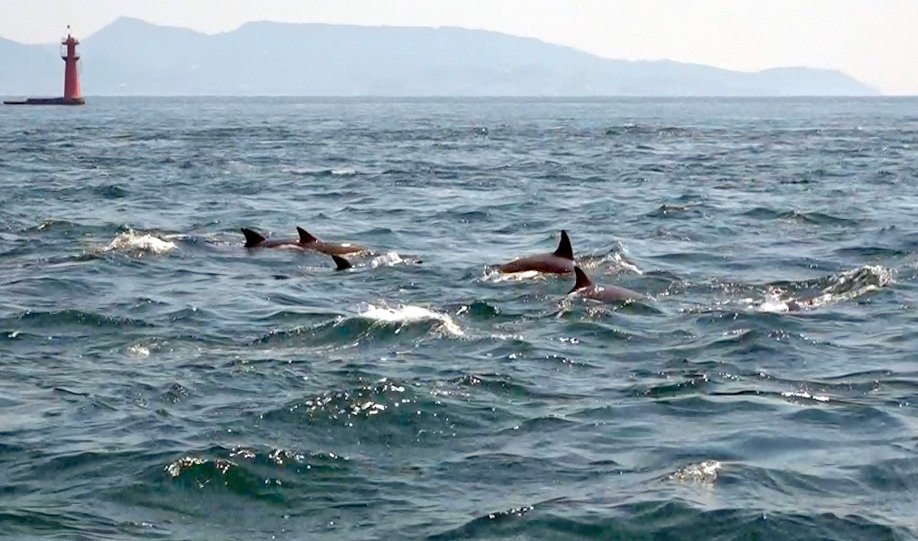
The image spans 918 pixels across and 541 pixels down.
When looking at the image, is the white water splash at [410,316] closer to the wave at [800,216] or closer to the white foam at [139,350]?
the white foam at [139,350]

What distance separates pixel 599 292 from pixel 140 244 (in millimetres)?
9836

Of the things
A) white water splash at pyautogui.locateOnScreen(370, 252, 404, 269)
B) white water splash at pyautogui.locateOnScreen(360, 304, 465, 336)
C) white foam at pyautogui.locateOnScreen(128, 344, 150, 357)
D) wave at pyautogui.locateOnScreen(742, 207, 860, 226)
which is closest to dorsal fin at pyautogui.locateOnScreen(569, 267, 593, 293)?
white water splash at pyautogui.locateOnScreen(360, 304, 465, 336)

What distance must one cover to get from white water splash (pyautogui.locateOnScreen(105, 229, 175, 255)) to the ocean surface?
0.09 meters

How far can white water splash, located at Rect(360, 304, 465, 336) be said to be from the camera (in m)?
16.8

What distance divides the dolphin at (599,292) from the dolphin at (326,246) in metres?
6.19

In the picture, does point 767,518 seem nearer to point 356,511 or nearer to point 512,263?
point 356,511

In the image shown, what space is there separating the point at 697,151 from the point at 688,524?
5018 centimetres

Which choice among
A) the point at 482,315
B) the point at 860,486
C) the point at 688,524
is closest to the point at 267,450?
the point at 688,524

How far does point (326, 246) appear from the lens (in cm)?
2423

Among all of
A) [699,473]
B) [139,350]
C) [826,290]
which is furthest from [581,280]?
[699,473]

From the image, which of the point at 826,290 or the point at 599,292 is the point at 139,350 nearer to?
the point at 599,292

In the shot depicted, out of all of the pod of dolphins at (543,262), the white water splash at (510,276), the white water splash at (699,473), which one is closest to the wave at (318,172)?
the pod of dolphins at (543,262)

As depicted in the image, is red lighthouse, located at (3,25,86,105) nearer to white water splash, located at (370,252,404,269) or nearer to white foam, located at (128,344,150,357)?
white water splash, located at (370,252,404,269)

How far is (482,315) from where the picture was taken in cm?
1794
